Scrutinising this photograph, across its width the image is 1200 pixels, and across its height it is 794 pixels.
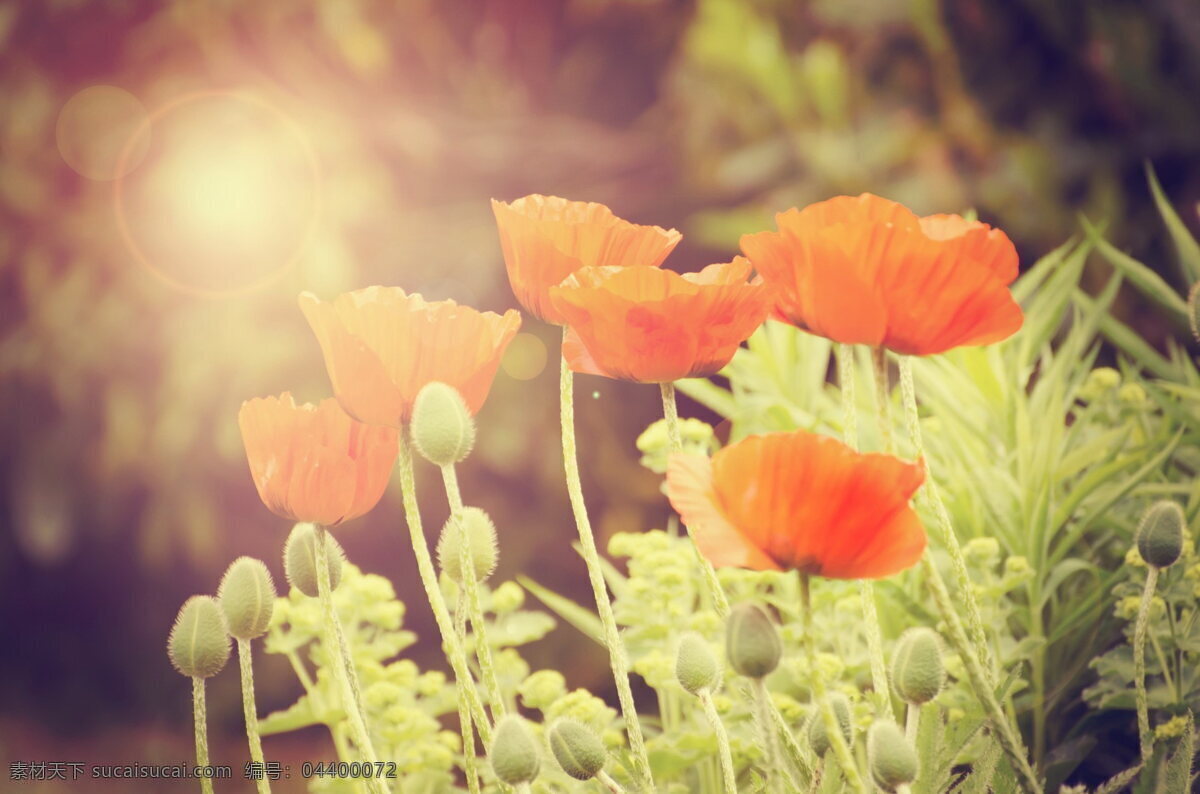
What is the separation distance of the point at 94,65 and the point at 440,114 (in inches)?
24.3

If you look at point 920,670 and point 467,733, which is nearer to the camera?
point 920,670

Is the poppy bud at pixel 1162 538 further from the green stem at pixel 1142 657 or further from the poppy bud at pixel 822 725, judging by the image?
the poppy bud at pixel 822 725

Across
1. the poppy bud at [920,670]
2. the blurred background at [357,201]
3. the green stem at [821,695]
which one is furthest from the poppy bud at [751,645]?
the blurred background at [357,201]

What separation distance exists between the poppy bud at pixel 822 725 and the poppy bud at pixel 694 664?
89 millimetres

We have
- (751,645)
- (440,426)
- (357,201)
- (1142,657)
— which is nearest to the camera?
(751,645)

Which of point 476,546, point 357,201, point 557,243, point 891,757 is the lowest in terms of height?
point 891,757

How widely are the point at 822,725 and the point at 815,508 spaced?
219 mm

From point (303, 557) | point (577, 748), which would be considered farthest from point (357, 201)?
point (577, 748)

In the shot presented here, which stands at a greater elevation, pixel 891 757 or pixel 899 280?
pixel 899 280

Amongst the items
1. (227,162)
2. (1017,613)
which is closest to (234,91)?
(227,162)

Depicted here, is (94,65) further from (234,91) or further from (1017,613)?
(1017,613)

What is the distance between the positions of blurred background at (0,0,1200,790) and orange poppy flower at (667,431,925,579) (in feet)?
4.53

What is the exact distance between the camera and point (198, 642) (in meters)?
0.72

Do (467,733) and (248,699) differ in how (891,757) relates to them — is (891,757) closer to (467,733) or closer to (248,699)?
(467,733)
